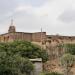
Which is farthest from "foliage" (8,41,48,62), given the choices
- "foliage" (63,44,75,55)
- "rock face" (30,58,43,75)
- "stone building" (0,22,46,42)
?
"stone building" (0,22,46,42)

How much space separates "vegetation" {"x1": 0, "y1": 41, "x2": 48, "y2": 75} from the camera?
28.3m

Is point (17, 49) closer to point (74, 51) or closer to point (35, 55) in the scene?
point (35, 55)

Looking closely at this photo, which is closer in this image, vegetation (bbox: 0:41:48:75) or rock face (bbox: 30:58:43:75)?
vegetation (bbox: 0:41:48:75)

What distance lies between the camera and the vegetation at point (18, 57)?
28323 mm

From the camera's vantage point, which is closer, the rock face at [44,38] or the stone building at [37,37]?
the rock face at [44,38]

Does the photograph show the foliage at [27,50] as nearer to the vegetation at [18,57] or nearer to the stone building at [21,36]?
the vegetation at [18,57]

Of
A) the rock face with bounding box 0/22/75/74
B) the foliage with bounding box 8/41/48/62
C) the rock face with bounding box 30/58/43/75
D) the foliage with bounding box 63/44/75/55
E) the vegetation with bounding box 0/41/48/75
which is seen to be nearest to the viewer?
the vegetation with bounding box 0/41/48/75

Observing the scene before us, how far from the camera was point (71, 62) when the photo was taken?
3816 cm

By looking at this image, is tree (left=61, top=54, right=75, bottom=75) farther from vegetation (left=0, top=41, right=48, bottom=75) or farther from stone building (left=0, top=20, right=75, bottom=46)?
stone building (left=0, top=20, right=75, bottom=46)

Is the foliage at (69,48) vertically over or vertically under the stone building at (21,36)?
under

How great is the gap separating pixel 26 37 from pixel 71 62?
17674 millimetres

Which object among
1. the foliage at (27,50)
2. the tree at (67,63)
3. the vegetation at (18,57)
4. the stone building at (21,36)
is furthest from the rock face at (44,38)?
the tree at (67,63)

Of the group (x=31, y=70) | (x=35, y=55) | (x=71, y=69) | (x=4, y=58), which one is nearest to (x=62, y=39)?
(x=35, y=55)

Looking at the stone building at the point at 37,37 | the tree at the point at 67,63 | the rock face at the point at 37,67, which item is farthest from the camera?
the stone building at the point at 37,37
